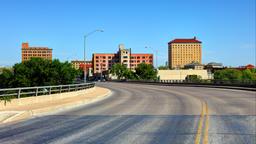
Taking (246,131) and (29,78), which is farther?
(29,78)

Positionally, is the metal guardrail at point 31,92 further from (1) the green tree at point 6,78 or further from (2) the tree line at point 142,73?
(2) the tree line at point 142,73

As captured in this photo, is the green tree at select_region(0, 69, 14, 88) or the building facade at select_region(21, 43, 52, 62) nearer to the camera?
the green tree at select_region(0, 69, 14, 88)

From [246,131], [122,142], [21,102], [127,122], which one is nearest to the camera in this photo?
[122,142]

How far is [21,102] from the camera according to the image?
2338 cm

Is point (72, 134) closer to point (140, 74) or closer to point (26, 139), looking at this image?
point (26, 139)

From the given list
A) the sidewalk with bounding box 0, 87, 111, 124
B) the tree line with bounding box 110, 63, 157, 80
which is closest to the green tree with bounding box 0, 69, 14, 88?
the sidewalk with bounding box 0, 87, 111, 124

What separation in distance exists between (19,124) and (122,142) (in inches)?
248

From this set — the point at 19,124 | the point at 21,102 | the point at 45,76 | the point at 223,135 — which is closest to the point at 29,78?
the point at 45,76

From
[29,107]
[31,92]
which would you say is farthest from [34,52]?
[29,107]

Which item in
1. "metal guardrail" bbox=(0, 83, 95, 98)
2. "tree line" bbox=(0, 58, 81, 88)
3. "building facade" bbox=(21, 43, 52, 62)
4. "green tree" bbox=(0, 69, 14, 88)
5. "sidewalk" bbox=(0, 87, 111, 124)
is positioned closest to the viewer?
"sidewalk" bbox=(0, 87, 111, 124)

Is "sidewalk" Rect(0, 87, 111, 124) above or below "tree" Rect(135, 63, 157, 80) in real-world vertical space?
below

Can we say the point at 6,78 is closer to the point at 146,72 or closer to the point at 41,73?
the point at 41,73

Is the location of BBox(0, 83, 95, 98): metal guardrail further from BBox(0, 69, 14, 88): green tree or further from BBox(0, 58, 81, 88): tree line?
BBox(0, 69, 14, 88): green tree

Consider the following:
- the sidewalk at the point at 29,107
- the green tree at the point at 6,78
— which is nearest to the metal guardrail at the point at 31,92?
the sidewalk at the point at 29,107
